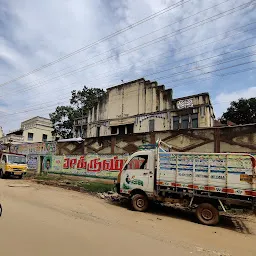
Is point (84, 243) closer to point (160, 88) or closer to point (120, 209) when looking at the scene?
point (120, 209)

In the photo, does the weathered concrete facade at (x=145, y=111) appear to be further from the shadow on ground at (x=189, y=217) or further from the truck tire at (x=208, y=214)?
the truck tire at (x=208, y=214)

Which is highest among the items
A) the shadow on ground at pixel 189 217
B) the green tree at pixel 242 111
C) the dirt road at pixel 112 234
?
the green tree at pixel 242 111

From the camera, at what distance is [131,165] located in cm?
981

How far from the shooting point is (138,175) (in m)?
9.38

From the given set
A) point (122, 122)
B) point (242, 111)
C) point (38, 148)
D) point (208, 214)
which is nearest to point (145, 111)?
point (122, 122)

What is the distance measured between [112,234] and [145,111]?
17172 mm

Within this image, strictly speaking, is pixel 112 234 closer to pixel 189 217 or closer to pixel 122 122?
pixel 189 217

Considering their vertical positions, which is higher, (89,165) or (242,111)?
(242,111)

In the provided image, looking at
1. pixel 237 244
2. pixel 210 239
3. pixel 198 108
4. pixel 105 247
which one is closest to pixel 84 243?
pixel 105 247

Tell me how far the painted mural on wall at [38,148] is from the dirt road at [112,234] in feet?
49.0

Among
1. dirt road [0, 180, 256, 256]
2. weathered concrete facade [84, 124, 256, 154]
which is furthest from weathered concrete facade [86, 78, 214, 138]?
dirt road [0, 180, 256, 256]

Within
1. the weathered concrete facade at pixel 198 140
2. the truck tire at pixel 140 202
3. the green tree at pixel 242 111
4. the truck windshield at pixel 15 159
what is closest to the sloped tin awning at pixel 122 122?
the weathered concrete facade at pixel 198 140

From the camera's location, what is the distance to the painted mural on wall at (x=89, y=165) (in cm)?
1681

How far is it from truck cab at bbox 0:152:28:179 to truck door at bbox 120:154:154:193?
14014 millimetres
